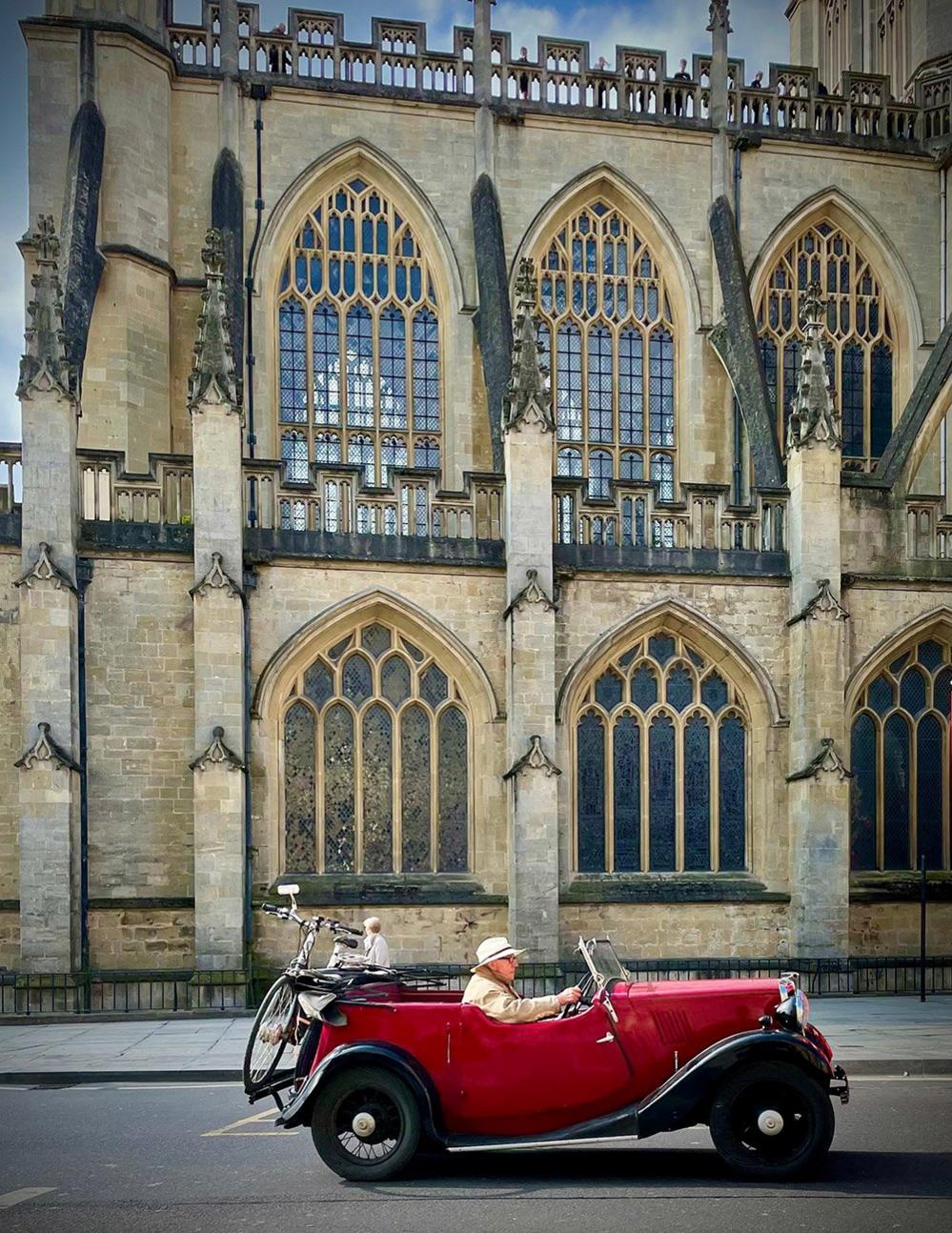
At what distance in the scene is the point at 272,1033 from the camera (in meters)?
8.45

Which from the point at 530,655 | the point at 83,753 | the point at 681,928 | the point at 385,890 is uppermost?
the point at 530,655

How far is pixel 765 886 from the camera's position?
66.0 ft

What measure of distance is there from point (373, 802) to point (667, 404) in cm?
993

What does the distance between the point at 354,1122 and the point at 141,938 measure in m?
11.0

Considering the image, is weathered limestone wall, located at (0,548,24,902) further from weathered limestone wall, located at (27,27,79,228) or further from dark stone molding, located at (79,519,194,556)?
weathered limestone wall, located at (27,27,79,228)

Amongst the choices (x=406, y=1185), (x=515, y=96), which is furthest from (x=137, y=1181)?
(x=515, y=96)

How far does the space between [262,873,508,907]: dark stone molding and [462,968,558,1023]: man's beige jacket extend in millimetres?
10762

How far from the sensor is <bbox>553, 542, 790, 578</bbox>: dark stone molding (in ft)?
65.9

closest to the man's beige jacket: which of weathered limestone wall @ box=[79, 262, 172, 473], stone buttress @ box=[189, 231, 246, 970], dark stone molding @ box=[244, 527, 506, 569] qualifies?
stone buttress @ box=[189, 231, 246, 970]

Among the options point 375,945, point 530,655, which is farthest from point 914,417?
point 375,945

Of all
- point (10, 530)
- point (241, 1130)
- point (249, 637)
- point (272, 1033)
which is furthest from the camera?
point (249, 637)

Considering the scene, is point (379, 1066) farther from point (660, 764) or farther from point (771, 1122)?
point (660, 764)

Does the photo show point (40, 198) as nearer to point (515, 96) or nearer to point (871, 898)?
point (515, 96)

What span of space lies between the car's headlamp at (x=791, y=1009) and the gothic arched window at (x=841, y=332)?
18726 millimetres
